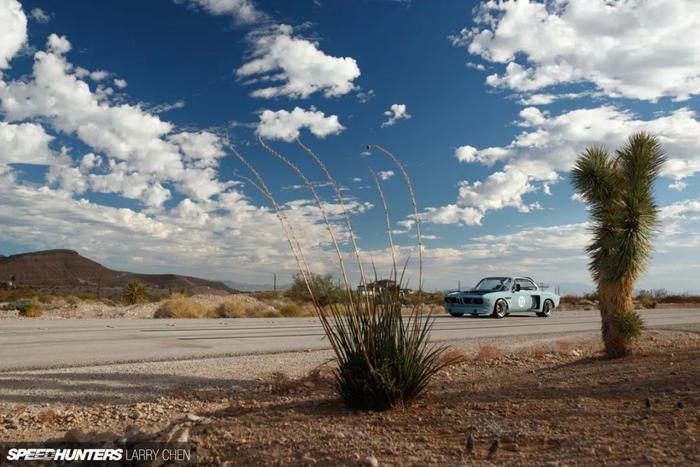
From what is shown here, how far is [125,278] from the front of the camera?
114m

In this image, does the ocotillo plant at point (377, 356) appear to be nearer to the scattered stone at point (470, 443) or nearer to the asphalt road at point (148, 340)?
the scattered stone at point (470, 443)

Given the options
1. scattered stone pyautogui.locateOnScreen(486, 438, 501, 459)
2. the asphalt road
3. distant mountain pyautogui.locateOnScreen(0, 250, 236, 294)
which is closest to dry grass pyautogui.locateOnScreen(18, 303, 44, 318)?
the asphalt road

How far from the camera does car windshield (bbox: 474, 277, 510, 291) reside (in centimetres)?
2522

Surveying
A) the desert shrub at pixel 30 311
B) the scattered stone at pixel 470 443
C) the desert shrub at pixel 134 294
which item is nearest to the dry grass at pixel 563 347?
the scattered stone at pixel 470 443

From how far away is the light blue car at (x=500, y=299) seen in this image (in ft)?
79.3

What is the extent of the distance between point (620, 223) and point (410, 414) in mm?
6282

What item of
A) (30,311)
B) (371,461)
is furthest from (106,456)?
(30,311)

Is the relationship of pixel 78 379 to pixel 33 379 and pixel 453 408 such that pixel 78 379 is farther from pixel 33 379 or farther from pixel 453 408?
pixel 453 408

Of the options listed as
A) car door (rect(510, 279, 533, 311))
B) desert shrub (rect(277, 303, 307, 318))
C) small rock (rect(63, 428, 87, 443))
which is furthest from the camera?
desert shrub (rect(277, 303, 307, 318))

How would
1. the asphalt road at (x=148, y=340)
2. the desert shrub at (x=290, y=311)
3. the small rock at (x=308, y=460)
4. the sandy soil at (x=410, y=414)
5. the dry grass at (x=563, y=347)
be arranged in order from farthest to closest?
the desert shrub at (x=290, y=311)
the dry grass at (x=563, y=347)
the asphalt road at (x=148, y=340)
the sandy soil at (x=410, y=414)
the small rock at (x=308, y=460)

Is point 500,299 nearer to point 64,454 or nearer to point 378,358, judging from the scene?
point 378,358

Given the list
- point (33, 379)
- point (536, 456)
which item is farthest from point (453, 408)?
point (33, 379)

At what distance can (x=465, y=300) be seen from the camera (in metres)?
24.7

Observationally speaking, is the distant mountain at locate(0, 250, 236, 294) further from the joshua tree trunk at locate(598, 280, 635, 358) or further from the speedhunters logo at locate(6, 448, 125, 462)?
the speedhunters logo at locate(6, 448, 125, 462)
